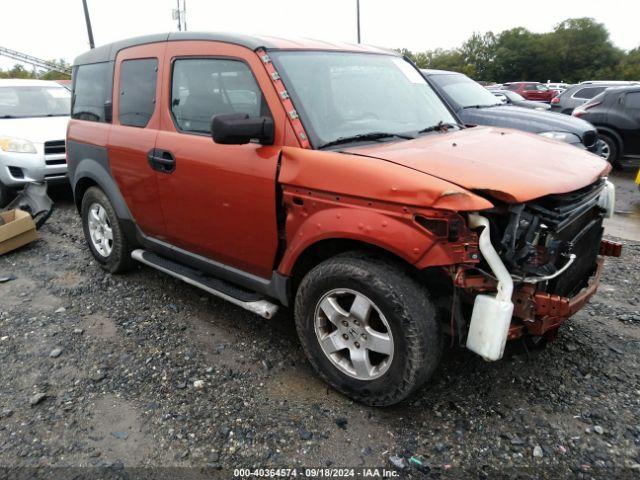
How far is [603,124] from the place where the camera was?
954 cm

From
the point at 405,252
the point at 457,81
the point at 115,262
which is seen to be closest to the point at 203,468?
the point at 405,252

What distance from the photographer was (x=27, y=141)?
23.1ft

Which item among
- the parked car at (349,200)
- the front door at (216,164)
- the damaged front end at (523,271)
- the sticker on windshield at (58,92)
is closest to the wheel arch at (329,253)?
the parked car at (349,200)

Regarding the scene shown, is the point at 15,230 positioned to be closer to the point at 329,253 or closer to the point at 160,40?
the point at 160,40

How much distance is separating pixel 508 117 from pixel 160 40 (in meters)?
5.20

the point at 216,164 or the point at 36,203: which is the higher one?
the point at 216,164

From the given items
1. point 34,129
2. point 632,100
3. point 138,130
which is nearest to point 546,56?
point 632,100

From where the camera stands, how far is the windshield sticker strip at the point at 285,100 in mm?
2848

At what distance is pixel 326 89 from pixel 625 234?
454cm

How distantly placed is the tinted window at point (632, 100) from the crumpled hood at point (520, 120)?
2.66 meters

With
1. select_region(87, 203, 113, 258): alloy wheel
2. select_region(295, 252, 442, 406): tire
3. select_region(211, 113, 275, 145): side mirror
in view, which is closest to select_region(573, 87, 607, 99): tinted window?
select_region(87, 203, 113, 258): alloy wheel

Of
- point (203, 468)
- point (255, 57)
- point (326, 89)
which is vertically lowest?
point (203, 468)

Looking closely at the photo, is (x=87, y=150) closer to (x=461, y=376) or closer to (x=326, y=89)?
(x=326, y=89)

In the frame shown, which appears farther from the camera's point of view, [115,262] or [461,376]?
[115,262]
